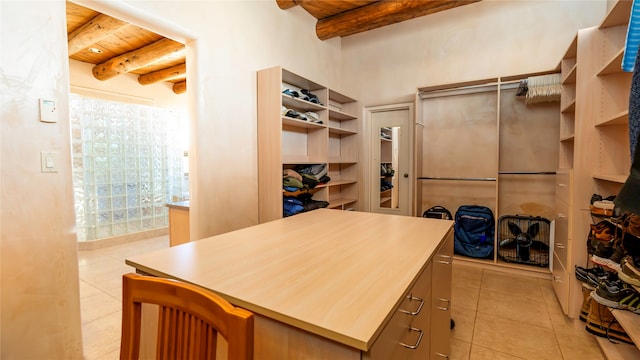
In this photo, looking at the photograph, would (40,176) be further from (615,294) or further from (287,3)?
(615,294)


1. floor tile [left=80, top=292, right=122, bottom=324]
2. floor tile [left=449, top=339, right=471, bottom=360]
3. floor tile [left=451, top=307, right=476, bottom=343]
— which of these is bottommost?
floor tile [left=449, top=339, right=471, bottom=360]

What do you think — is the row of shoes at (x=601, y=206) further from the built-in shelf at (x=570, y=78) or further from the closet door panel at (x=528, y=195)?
the closet door panel at (x=528, y=195)

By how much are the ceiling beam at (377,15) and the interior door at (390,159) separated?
41.3 inches

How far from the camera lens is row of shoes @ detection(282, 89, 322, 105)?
2.96 metres

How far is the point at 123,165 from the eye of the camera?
4.29m

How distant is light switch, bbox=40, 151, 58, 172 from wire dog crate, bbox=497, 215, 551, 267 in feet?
12.8

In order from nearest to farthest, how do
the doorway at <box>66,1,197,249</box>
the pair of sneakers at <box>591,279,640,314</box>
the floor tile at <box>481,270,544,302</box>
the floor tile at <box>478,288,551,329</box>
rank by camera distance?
1. the pair of sneakers at <box>591,279,640,314</box>
2. the floor tile at <box>478,288,551,329</box>
3. the floor tile at <box>481,270,544,302</box>
4. the doorway at <box>66,1,197,249</box>

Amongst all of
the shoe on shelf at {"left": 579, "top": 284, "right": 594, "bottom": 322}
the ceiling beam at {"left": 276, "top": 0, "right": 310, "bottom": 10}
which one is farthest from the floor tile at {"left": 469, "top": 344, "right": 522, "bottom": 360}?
the ceiling beam at {"left": 276, "top": 0, "right": 310, "bottom": 10}

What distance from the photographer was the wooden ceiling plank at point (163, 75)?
14.6 ft

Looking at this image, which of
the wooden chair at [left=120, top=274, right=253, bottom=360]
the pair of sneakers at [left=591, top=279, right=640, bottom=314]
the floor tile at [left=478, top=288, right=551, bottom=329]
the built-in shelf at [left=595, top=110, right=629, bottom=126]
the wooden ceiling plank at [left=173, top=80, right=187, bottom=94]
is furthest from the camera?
the wooden ceiling plank at [left=173, top=80, right=187, bottom=94]

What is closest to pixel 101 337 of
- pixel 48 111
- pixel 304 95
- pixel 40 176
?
pixel 40 176

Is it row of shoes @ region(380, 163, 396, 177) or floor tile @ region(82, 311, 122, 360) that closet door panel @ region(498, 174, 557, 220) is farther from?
floor tile @ region(82, 311, 122, 360)

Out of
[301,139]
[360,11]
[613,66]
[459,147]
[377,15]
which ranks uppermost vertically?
[360,11]

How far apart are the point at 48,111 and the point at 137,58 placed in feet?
8.87
